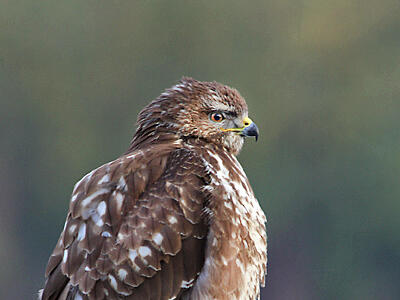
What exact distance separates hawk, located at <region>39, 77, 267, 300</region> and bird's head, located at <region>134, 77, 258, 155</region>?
0.26 m

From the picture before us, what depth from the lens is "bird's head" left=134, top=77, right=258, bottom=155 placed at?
507cm

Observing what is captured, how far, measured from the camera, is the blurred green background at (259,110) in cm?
2825

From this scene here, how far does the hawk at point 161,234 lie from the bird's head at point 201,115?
26cm

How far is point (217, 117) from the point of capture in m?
5.16

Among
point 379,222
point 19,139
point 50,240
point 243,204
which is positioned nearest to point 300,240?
point 379,222

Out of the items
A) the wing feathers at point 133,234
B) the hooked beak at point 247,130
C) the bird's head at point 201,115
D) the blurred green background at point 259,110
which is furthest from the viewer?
the blurred green background at point 259,110

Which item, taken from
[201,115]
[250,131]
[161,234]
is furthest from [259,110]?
[161,234]

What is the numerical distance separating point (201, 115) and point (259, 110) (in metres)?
26.2

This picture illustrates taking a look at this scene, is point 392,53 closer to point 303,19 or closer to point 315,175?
point 303,19

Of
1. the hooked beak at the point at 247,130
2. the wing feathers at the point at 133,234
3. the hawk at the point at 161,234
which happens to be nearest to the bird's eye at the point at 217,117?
the hooked beak at the point at 247,130

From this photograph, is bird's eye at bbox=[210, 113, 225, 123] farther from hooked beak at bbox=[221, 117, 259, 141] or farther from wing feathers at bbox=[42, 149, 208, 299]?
wing feathers at bbox=[42, 149, 208, 299]

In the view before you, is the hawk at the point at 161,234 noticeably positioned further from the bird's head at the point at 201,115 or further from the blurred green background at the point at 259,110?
the blurred green background at the point at 259,110

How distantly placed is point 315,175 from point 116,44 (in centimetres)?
1053

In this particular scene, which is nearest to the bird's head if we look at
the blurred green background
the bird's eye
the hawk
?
the bird's eye
